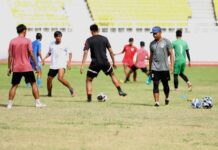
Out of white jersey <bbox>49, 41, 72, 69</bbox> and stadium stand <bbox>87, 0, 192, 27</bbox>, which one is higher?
stadium stand <bbox>87, 0, 192, 27</bbox>

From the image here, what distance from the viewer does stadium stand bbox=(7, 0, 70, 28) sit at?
45.8m

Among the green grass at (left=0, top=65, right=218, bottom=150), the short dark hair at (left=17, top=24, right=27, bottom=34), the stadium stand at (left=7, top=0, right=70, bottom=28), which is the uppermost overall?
the stadium stand at (left=7, top=0, right=70, bottom=28)

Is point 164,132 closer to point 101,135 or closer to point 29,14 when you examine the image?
point 101,135

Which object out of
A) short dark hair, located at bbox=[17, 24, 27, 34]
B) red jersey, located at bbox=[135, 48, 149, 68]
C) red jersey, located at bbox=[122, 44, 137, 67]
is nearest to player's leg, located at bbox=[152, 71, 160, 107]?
short dark hair, located at bbox=[17, 24, 27, 34]

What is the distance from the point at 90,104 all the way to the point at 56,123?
4.24 metres

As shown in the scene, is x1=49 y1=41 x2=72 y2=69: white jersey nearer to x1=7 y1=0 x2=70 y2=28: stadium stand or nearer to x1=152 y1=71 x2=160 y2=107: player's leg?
x1=152 y1=71 x2=160 y2=107: player's leg

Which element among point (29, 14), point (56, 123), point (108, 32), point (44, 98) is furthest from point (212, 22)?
point (56, 123)

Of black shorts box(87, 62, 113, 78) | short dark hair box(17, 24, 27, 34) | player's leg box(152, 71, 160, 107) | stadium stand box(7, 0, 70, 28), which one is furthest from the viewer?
stadium stand box(7, 0, 70, 28)

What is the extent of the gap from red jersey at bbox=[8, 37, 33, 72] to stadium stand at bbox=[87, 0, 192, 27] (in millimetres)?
31485

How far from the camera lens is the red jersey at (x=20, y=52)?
1551 centimetres

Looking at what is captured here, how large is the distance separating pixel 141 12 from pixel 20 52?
35.7 meters

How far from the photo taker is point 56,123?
494 inches

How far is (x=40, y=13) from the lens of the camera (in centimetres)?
4762

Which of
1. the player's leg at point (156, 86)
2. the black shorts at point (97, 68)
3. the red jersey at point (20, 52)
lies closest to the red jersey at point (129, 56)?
the black shorts at point (97, 68)
